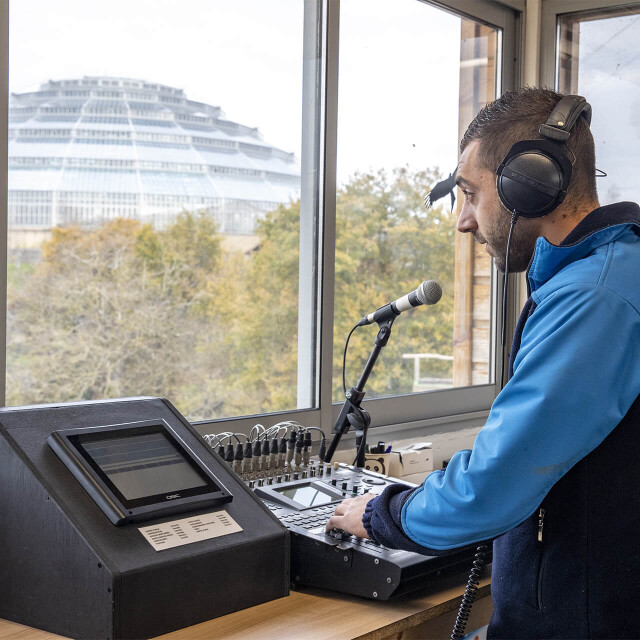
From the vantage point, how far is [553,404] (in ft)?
3.85

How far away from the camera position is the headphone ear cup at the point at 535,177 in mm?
1410

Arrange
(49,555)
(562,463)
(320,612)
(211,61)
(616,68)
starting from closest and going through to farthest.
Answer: (562,463)
(49,555)
(320,612)
(211,61)
(616,68)

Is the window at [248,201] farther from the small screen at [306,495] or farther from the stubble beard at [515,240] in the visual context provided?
the stubble beard at [515,240]

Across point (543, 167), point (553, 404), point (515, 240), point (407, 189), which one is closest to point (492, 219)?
point (515, 240)

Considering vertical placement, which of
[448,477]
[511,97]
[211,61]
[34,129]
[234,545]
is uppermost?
[211,61]

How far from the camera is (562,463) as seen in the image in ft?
3.96

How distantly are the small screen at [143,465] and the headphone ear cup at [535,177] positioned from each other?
2.58 ft

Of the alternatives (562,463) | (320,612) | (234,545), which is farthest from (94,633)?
(562,463)

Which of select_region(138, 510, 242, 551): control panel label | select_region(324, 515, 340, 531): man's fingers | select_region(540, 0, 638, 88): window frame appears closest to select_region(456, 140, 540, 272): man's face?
select_region(324, 515, 340, 531): man's fingers

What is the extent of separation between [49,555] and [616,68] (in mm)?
2852


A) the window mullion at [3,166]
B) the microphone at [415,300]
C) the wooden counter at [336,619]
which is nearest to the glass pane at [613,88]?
the microphone at [415,300]

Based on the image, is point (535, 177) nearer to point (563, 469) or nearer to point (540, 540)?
point (563, 469)

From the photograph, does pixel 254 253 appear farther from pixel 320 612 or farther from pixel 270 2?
pixel 320 612

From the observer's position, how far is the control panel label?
4.42ft
